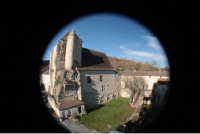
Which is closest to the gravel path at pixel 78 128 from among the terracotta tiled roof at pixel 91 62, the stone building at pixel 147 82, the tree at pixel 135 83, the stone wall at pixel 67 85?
the stone wall at pixel 67 85

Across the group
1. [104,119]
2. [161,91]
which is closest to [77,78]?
[104,119]

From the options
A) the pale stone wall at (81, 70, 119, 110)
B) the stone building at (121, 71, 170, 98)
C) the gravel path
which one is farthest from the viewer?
the stone building at (121, 71, 170, 98)

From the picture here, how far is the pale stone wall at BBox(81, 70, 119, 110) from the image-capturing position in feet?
49.1

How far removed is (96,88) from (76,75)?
471cm

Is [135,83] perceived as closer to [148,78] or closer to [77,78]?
[148,78]

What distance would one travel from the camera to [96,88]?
1634cm

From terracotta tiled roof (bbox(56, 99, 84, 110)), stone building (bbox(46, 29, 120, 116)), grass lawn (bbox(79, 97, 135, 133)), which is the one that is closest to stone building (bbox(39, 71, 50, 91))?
stone building (bbox(46, 29, 120, 116))

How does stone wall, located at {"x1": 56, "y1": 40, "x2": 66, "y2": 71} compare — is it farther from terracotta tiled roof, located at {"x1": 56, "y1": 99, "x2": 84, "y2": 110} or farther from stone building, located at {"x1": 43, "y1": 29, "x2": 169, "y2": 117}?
terracotta tiled roof, located at {"x1": 56, "y1": 99, "x2": 84, "y2": 110}

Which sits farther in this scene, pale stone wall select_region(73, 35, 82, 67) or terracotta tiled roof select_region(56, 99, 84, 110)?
pale stone wall select_region(73, 35, 82, 67)

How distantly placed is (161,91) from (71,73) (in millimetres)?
15993

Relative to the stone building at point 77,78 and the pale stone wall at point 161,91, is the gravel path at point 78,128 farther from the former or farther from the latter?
the pale stone wall at point 161,91

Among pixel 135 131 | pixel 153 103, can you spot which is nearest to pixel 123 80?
pixel 153 103

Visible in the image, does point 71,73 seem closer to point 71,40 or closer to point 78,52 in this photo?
point 78,52

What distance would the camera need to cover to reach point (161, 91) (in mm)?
16172
